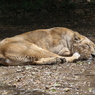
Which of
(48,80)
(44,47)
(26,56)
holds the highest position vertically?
(44,47)

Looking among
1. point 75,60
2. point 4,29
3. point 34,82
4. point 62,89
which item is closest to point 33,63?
point 75,60

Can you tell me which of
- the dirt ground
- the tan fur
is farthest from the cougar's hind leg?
the dirt ground

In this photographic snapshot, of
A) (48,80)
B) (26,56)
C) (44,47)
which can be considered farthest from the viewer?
(44,47)

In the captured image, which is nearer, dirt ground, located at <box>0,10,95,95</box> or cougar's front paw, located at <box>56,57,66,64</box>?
dirt ground, located at <box>0,10,95,95</box>

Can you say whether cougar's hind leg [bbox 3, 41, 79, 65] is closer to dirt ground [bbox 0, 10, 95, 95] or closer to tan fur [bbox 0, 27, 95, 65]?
tan fur [bbox 0, 27, 95, 65]

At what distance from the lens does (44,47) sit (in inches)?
227

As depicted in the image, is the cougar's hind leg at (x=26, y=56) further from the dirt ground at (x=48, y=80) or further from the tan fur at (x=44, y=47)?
the dirt ground at (x=48, y=80)

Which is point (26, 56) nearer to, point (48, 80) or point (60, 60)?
point (60, 60)

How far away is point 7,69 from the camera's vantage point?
485 centimetres

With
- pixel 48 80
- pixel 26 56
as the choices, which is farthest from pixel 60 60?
pixel 48 80

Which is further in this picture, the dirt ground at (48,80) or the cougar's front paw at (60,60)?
the cougar's front paw at (60,60)

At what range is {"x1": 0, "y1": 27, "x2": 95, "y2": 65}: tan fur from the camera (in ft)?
16.7

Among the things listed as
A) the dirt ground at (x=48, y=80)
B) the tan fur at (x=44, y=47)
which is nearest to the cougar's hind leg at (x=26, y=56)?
the tan fur at (x=44, y=47)

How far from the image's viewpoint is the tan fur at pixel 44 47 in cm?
509
